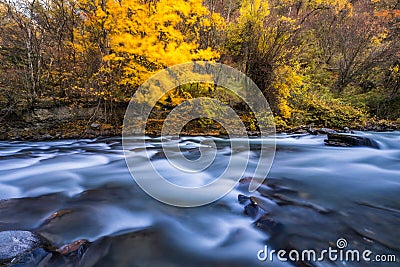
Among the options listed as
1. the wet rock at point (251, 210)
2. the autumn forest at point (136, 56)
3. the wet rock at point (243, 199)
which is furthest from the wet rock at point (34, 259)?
the autumn forest at point (136, 56)

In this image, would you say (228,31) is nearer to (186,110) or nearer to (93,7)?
(186,110)

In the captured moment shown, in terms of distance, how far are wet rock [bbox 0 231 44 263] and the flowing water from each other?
0.50ft

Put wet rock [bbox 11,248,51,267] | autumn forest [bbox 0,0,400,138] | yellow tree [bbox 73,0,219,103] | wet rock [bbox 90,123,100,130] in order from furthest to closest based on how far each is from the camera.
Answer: wet rock [bbox 90,123,100,130]
autumn forest [bbox 0,0,400,138]
yellow tree [bbox 73,0,219,103]
wet rock [bbox 11,248,51,267]

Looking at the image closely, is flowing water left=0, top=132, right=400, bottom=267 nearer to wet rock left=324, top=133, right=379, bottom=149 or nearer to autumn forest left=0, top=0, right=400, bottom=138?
wet rock left=324, top=133, right=379, bottom=149

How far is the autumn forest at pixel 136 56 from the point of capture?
7664 mm

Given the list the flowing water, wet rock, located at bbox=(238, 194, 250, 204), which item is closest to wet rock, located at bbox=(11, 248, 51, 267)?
the flowing water

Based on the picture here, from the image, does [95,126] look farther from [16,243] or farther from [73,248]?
[73,248]

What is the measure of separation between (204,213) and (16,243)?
1855mm

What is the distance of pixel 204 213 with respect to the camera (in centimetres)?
296

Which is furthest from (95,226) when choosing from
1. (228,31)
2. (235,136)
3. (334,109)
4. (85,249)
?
(334,109)

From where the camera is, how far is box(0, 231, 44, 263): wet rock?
187 centimetres

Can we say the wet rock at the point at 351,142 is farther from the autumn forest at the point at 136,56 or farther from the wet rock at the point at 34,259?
the wet rock at the point at 34,259

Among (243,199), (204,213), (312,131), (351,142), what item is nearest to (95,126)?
(204,213)

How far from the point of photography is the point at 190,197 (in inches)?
137
